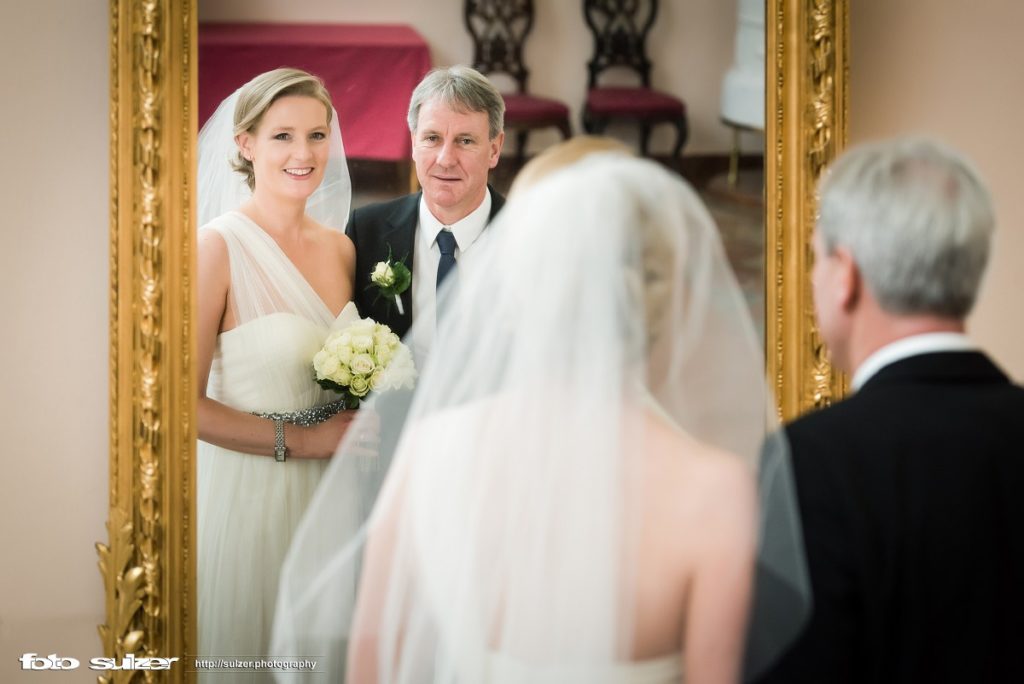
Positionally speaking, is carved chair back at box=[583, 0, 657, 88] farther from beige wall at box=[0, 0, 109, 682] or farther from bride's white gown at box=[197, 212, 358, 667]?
beige wall at box=[0, 0, 109, 682]

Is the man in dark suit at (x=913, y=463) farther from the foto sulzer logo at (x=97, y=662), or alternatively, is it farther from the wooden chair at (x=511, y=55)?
the foto sulzer logo at (x=97, y=662)

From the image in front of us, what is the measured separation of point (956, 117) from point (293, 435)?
1.71 metres

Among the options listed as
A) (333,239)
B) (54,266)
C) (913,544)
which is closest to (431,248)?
(333,239)

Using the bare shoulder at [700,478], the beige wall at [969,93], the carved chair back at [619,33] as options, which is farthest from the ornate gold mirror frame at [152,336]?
the beige wall at [969,93]

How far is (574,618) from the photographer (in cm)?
146

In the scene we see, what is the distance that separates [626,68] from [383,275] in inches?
27.8

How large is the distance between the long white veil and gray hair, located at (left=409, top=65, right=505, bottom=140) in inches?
8.7

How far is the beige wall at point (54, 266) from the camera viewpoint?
7.89 ft

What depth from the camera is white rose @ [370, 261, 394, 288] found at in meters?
2.28

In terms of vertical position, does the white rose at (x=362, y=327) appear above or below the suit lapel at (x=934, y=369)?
below

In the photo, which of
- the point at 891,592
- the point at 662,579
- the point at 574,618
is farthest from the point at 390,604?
the point at 891,592

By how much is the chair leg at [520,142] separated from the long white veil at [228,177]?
0.37m

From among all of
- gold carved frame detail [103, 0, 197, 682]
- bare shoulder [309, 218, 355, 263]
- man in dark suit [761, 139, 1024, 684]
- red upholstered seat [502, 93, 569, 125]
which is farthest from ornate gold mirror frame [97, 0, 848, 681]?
man in dark suit [761, 139, 1024, 684]

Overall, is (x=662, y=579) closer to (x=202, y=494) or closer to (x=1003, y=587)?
(x=1003, y=587)
